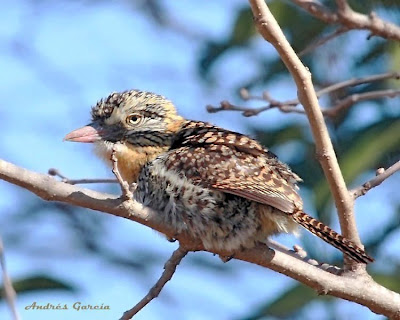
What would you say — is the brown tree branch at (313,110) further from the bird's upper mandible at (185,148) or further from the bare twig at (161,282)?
the bare twig at (161,282)

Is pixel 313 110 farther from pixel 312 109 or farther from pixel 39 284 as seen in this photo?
pixel 39 284

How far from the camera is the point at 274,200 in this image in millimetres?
3424

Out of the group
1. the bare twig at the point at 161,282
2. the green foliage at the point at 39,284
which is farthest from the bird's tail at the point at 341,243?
the green foliage at the point at 39,284

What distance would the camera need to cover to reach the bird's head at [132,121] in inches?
159

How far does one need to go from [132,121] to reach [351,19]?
0.97 meters

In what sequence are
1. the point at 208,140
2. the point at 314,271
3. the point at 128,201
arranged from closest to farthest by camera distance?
the point at 128,201 < the point at 314,271 < the point at 208,140

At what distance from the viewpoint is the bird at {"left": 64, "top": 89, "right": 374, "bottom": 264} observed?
3463mm

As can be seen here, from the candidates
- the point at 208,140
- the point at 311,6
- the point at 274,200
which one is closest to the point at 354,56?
the point at 311,6

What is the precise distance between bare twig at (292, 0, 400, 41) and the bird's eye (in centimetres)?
79

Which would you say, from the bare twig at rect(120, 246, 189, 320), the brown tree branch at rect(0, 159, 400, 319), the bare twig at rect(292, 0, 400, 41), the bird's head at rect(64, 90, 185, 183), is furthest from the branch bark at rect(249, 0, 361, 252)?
the bare twig at rect(292, 0, 400, 41)

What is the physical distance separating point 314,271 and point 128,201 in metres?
0.69

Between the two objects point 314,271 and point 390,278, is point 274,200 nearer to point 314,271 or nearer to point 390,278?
point 314,271

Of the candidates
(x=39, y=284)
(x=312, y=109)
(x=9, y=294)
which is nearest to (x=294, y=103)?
(x=312, y=109)

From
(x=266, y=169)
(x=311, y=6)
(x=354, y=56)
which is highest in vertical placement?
(x=354, y=56)
